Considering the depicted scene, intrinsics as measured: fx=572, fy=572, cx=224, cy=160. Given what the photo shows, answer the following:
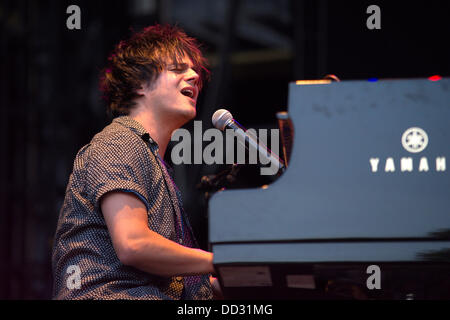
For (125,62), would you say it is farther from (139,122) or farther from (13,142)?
(13,142)

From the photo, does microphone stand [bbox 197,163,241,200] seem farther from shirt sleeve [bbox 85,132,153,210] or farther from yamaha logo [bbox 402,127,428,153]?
yamaha logo [bbox 402,127,428,153]

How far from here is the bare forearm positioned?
1.59 m

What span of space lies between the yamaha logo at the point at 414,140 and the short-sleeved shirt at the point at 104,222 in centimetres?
75

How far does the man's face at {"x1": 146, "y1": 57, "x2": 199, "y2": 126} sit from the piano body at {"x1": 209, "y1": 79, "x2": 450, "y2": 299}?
663 millimetres

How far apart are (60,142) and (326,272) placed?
394 cm

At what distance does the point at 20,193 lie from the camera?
16.8 ft

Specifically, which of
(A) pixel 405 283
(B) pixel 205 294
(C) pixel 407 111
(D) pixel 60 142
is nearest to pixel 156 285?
(B) pixel 205 294

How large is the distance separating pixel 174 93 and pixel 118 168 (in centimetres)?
47

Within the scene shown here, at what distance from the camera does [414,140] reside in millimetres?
1415

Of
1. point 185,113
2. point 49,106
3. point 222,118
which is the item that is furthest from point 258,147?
point 49,106

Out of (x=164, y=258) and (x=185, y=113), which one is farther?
(x=185, y=113)

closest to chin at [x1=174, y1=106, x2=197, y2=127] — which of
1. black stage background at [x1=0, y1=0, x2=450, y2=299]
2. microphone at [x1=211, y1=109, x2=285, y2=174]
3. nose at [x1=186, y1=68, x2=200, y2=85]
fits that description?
nose at [x1=186, y1=68, x2=200, y2=85]

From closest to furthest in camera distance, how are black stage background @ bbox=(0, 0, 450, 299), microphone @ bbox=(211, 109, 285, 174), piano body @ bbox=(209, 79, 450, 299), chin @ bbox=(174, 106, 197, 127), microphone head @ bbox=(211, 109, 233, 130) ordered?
1. piano body @ bbox=(209, 79, 450, 299)
2. microphone @ bbox=(211, 109, 285, 174)
3. microphone head @ bbox=(211, 109, 233, 130)
4. chin @ bbox=(174, 106, 197, 127)
5. black stage background @ bbox=(0, 0, 450, 299)

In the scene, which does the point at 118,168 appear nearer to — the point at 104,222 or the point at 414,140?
the point at 104,222
